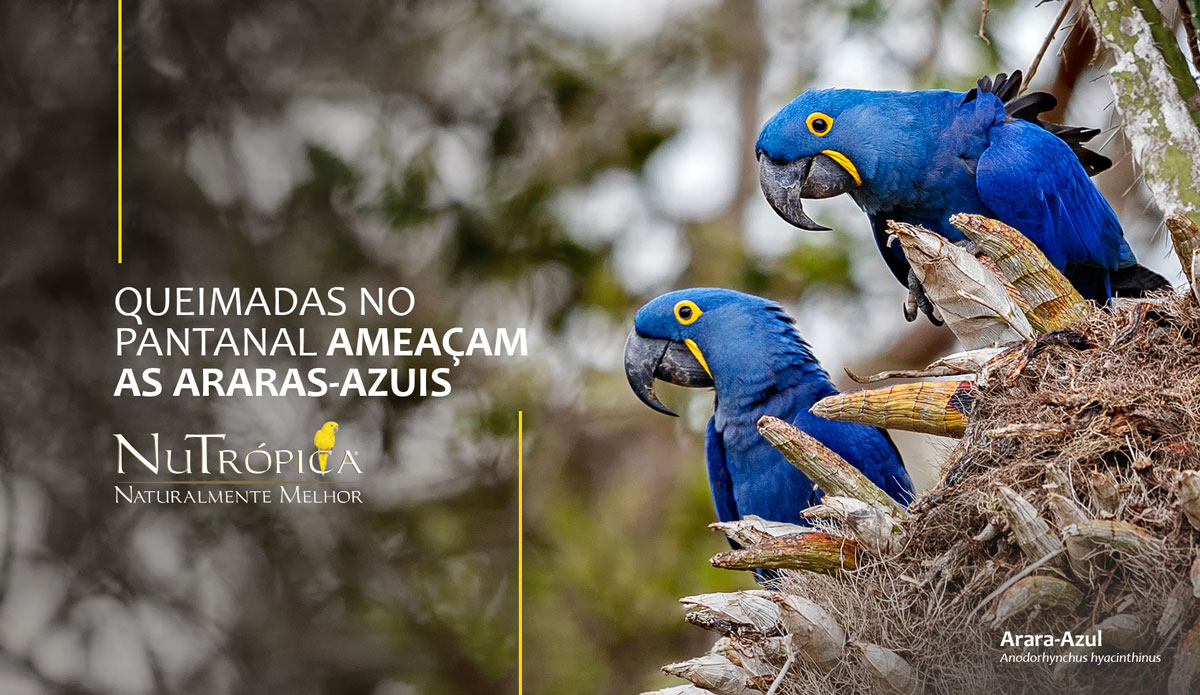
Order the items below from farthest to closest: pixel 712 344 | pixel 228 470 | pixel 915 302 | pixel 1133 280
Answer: pixel 228 470 < pixel 712 344 < pixel 1133 280 < pixel 915 302

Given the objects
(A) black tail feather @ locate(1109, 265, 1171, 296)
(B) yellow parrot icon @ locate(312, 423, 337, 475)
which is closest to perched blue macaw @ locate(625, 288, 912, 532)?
(A) black tail feather @ locate(1109, 265, 1171, 296)

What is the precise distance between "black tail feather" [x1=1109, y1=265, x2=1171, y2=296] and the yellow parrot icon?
97.7 inches

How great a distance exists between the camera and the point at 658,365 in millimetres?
2160

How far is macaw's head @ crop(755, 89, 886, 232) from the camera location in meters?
1.94

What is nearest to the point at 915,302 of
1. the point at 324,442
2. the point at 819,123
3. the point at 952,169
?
the point at 952,169

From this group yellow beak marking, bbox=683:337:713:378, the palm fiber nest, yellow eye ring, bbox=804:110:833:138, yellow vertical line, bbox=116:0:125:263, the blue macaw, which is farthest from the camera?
yellow vertical line, bbox=116:0:125:263

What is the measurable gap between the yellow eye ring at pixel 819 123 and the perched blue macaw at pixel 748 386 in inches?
13.6

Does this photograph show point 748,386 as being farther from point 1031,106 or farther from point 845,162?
point 1031,106

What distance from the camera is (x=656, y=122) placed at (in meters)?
4.06

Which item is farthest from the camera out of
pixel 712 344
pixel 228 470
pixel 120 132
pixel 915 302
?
pixel 120 132

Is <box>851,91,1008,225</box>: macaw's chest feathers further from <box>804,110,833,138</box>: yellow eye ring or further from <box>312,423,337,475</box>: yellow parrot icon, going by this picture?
<box>312,423,337,475</box>: yellow parrot icon

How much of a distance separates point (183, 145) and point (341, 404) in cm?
109

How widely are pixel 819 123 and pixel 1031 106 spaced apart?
415 mm

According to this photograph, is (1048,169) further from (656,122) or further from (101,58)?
(101,58)
